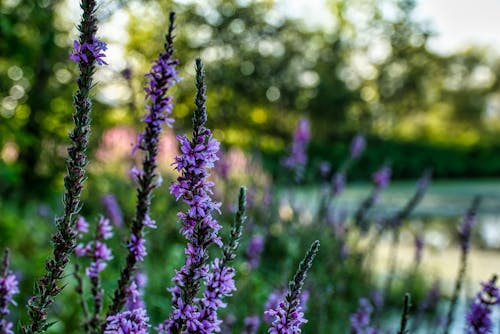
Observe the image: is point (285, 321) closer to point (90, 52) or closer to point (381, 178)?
point (90, 52)

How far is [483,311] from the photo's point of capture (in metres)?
1.82

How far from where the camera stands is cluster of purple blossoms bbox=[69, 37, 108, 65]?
3.88 ft

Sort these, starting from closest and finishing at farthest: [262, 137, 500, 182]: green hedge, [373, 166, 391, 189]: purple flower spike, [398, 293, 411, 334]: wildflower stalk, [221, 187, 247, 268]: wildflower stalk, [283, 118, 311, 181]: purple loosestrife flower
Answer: [221, 187, 247, 268]: wildflower stalk → [398, 293, 411, 334]: wildflower stalk → [373, 166, 391, 189]: purple flower spike → [283, 118, 311, 181]: purple loosestrife flower → [262, 137, 500, 182]: green hedge

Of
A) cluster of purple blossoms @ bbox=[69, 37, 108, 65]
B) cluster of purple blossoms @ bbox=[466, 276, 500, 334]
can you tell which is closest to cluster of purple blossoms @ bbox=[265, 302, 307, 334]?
cluster of purple blossoms @ bbox=[69, 37, 108, 65]

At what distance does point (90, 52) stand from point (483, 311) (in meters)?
1.51

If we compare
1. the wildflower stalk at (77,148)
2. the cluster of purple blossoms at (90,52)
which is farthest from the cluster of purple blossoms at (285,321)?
the cluster of purple blossoms at (90,52)

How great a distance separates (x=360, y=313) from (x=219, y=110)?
52.7 ft

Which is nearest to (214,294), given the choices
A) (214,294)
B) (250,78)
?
(214,294)

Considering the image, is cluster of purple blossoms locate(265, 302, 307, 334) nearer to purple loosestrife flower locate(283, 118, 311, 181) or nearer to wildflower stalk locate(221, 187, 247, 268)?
wildflower stalk locate(221, 187, 247, 268)

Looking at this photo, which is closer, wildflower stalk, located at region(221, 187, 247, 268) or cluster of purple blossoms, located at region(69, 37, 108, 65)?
cluster of purple blossoms, located at region(69, 37, 108, 65)

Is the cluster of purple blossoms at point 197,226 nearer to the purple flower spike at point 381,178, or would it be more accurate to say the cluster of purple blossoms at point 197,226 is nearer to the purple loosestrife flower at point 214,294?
the purple loosestrife flower at point 214,294

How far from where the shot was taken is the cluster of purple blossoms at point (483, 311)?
1.80 m

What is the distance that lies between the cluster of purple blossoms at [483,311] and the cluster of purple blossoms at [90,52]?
56.1 inches

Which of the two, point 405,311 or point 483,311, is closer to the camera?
point 405,311
